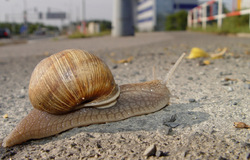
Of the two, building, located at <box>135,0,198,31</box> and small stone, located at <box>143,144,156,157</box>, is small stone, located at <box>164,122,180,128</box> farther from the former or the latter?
building, located at <box>135,0,198,31</box>

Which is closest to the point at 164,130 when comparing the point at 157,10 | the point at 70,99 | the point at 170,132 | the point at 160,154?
the point at 170,132

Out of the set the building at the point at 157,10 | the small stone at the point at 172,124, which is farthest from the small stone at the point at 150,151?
the building at the point at 157,10

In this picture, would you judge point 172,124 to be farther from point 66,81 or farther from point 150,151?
point 66,81

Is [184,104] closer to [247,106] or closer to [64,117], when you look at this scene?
[247,106]

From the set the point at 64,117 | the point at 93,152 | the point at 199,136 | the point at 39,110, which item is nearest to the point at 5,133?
the point at 39,110

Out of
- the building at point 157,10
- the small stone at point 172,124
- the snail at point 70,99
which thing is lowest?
the small stone at point 172,124

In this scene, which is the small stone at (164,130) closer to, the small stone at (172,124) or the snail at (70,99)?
the small stone at (172,124)

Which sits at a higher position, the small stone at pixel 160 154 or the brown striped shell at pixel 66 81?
the brown striped shell at pixel 66 81
